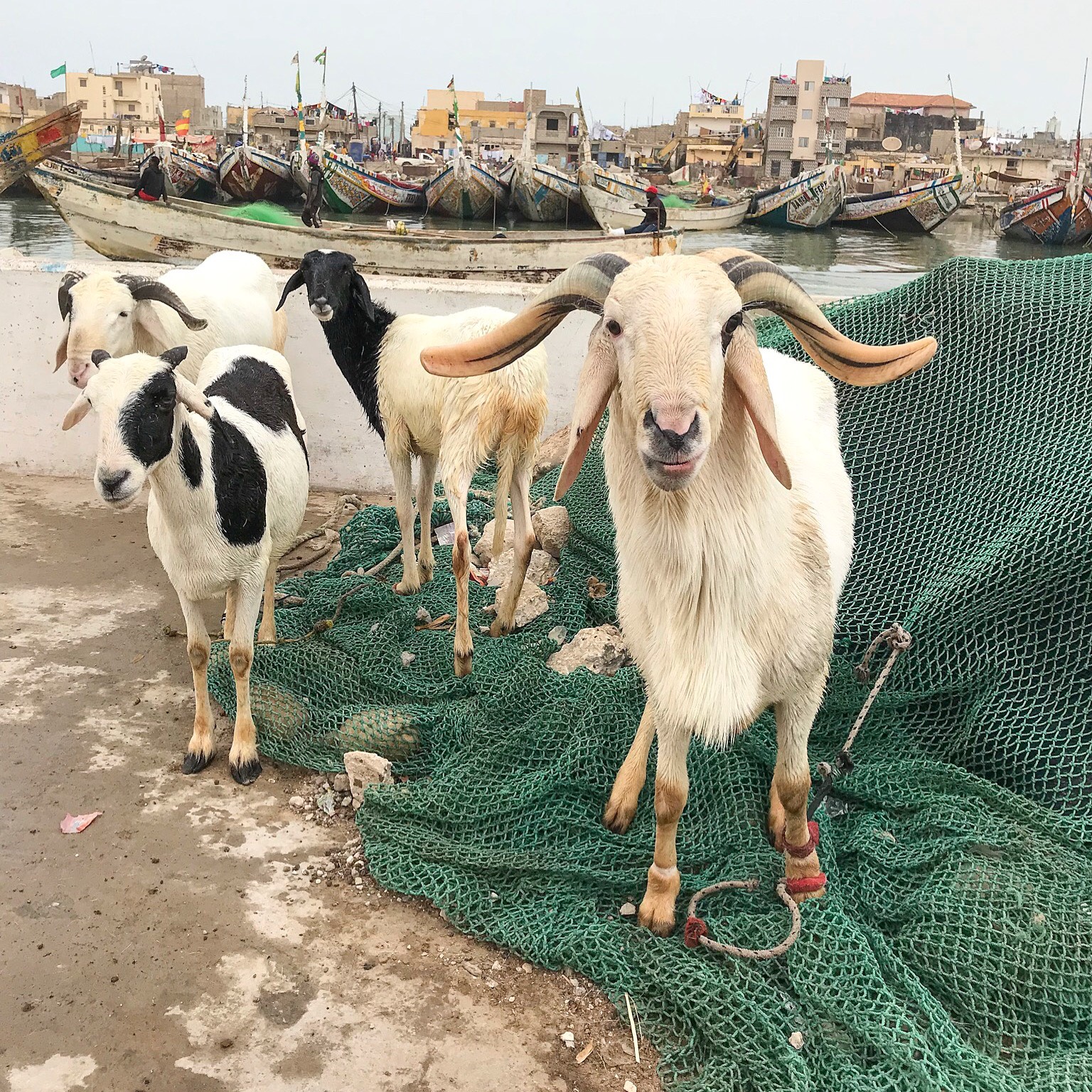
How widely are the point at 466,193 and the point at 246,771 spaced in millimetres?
40366

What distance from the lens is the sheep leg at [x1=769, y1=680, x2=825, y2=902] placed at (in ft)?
10.3

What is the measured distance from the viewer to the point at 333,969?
3.10 m

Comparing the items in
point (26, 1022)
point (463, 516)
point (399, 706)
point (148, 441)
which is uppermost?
point (148, 441)

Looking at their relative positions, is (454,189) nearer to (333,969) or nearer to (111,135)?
(333,969)

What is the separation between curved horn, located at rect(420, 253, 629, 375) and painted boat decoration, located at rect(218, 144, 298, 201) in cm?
4145

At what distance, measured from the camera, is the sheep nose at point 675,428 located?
2279 mm

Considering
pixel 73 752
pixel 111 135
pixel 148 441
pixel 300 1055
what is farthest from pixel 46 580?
pixel 111 135

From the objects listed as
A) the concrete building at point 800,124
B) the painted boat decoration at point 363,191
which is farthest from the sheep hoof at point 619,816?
the concrete building at point 800,124

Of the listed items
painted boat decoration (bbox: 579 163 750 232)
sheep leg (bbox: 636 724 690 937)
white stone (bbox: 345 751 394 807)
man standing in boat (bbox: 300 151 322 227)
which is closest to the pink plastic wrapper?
white stone (bbox: 345 751 394 807)

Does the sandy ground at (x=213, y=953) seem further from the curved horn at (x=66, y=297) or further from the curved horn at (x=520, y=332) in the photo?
the curved horn at (x=66, y=297)

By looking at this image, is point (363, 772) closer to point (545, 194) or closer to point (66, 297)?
point (66, 297)

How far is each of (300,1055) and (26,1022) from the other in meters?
0.83

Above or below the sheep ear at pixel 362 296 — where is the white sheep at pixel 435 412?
below

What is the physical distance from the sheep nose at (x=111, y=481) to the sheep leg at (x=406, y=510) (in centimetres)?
202
